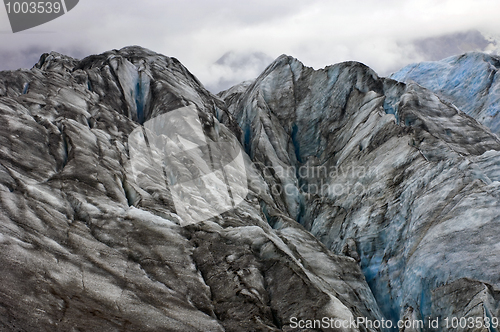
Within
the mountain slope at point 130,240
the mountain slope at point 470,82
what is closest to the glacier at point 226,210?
the mountain slope at point 130,240

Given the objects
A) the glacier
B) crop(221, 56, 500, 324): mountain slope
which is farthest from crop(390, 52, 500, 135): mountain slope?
the glacier

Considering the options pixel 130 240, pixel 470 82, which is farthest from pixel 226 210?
pixel 470 82

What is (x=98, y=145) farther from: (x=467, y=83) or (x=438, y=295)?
(x=467, y=83)

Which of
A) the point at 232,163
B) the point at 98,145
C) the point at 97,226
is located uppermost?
the point at 98,145

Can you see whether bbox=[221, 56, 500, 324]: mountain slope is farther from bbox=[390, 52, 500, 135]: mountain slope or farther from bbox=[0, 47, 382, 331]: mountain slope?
bbox=[390, 52, 500, 135]: mountain slope

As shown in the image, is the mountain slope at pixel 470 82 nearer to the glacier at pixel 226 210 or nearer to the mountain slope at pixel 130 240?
the glacier at pixel 226 210

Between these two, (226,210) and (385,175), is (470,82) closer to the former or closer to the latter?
(385,175)

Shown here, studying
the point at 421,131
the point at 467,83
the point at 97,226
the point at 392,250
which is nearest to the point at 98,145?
the point at 97,226
